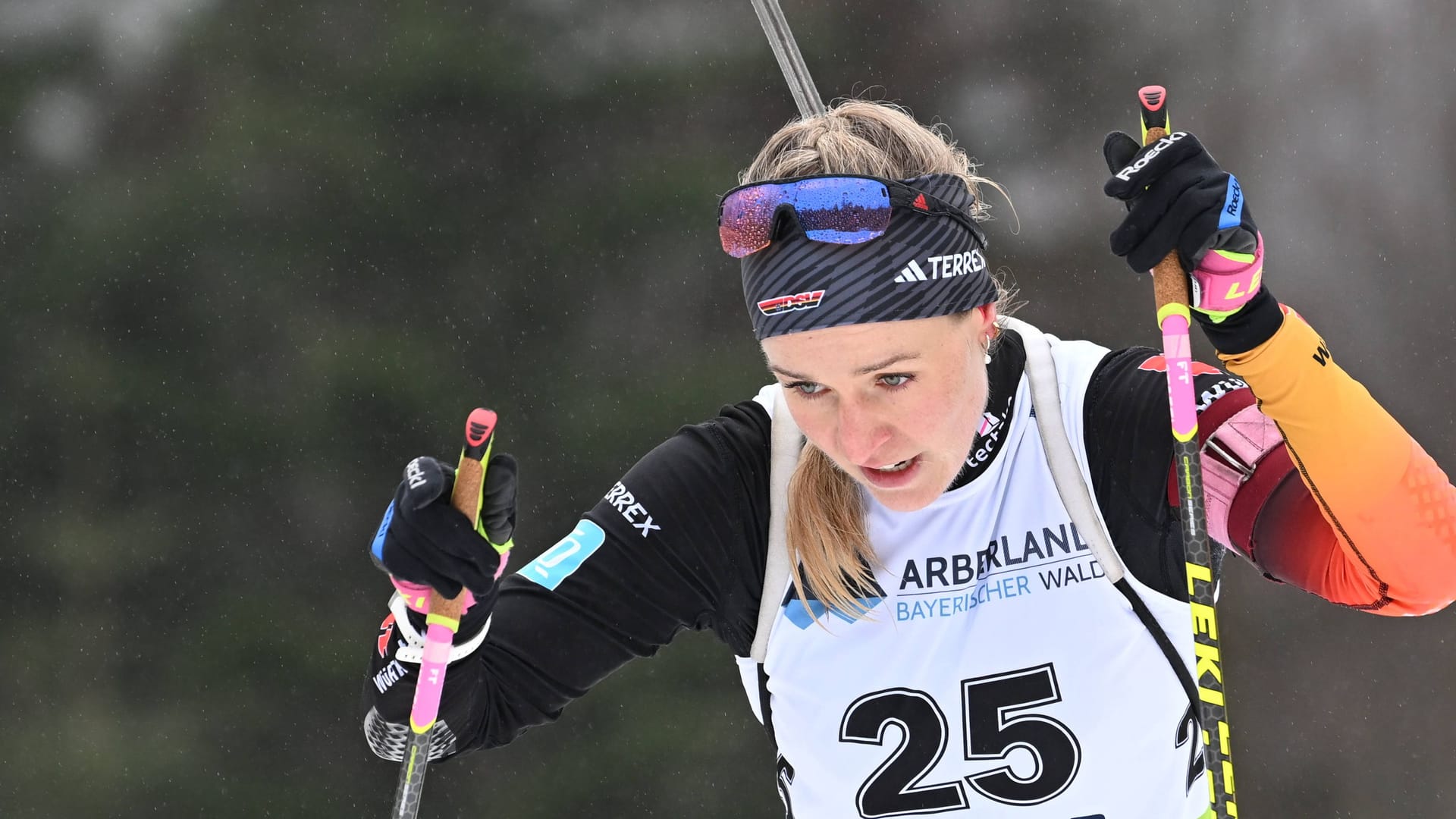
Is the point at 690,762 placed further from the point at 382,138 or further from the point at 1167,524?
the point at 1167,524

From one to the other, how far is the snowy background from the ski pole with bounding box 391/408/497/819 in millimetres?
2771

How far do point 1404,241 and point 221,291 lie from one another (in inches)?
140

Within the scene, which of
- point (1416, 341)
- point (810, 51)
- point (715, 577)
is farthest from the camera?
point (810, 51)

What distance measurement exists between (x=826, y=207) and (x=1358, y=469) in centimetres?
56

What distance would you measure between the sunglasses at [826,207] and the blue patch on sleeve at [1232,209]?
11.8 inches

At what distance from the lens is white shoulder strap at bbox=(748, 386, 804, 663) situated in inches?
61.5

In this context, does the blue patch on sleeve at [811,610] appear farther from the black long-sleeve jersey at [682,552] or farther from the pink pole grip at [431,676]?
the pink pole grip at [431,676]

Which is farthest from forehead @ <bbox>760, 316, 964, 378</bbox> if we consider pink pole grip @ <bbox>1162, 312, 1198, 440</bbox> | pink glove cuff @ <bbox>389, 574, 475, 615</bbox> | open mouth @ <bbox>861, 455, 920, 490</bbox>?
pink glove cuff @ <bbox>389, 574, 475, 615</bbox>

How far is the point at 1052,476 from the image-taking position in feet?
4.97

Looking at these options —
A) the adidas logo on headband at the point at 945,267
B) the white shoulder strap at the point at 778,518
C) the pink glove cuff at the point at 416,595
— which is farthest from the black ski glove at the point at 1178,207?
the pink glove cuff at the point at 416,595

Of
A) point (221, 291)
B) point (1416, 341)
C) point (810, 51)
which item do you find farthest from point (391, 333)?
point (1416, 341)

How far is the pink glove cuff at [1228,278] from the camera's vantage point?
1.25 metres

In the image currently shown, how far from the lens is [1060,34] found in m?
4.24

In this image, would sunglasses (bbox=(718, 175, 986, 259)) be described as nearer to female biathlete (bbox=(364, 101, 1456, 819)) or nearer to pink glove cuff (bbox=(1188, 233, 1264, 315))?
female biathlete (bbox=(364, 101, 1456, 819))
